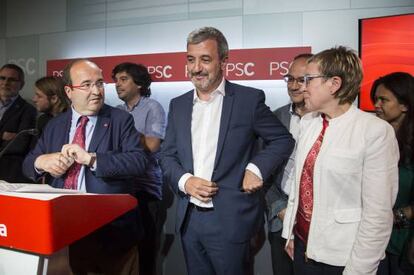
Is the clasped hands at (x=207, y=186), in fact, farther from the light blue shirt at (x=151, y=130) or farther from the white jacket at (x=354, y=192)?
the light blue shirt at (x=151, y=130)

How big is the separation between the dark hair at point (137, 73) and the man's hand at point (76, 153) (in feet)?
5.44

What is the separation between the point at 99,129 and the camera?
76.8 inches

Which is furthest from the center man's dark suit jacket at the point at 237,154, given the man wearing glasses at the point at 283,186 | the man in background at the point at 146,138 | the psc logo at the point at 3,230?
the man in background at the point at 146,138

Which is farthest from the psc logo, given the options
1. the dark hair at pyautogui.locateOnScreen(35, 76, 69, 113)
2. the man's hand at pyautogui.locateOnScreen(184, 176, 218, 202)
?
the dark hair at pyautogui.locateOnScreen(35, 76, 69, 113)

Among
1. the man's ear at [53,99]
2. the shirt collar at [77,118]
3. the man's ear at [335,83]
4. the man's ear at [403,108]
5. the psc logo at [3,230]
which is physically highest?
the man's ear at [53,99]

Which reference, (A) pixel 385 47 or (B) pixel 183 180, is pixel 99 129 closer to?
(B) pixel 183 180

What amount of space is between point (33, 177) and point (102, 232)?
1.45 ft

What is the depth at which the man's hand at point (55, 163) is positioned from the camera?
1704mm

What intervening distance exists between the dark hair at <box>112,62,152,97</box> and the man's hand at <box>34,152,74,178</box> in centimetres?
164

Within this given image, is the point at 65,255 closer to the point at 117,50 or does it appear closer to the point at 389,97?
the point at 389,97

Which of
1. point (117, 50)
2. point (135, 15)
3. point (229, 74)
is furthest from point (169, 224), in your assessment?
point (135, 15)

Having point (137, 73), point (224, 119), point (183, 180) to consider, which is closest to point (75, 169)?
point (183, 180)

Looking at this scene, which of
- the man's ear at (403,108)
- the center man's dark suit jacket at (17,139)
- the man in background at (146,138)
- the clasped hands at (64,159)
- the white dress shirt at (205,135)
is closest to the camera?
the clasped hands at (64,159)

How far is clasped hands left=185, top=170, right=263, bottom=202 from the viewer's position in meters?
1.82
